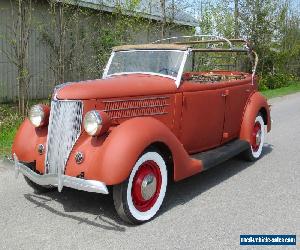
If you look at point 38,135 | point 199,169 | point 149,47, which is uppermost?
point 149,47

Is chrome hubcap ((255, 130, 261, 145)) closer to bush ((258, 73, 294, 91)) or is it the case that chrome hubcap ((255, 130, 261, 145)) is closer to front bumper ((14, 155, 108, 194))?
front bumper ((14, 155, 108, 194))

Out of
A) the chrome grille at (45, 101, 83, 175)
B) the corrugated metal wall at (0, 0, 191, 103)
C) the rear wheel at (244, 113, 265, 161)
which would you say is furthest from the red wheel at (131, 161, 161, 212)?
the corrugated metal wall at (0, 0, 191, 103)

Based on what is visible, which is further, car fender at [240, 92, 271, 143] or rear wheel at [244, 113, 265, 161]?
rear wheel at [244, 113, 265, 161]

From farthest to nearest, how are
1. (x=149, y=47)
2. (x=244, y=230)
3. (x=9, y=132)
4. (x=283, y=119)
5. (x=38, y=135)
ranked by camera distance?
Answer: (x=283, y=119) < (x=9, y=132) < (x=149, y=47) < (x=38, y=135) < (x=244, y=230)

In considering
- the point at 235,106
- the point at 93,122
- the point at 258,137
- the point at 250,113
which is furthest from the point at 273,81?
the point at 93,122

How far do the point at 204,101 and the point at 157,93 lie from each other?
0.85 metres

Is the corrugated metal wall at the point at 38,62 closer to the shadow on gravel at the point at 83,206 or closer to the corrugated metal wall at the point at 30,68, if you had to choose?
the corrugated metal wall at the point at 30,68

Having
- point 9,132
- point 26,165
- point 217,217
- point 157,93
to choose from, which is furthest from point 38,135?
point 9,132

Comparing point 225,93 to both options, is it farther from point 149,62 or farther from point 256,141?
point 256,141

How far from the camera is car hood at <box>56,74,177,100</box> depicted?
411cm

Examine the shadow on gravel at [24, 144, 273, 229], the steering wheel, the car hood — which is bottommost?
the shadow on gravel at [24, 144, 273, 229]

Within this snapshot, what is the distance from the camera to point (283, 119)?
10.5 metres

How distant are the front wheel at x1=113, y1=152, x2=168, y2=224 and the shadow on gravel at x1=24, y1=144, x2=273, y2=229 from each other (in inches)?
6.3

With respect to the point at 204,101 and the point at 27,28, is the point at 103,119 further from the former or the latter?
the point at 27,28
